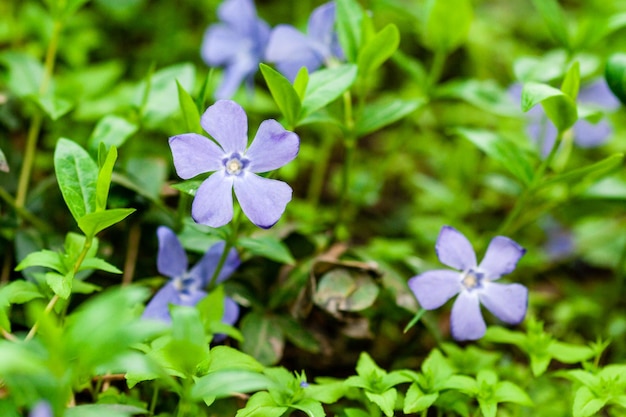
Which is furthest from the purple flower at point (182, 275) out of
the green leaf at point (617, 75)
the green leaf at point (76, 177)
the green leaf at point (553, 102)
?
the green leaf at point (617, 75)


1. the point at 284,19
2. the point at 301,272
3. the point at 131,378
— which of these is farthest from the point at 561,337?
the point at 284,19

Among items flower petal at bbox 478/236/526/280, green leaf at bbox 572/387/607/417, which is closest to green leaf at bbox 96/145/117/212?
flower petal at bbox 478/236/526/280

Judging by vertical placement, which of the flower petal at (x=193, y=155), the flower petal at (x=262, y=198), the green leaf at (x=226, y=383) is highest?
the flower petal at (x=193, y=155)

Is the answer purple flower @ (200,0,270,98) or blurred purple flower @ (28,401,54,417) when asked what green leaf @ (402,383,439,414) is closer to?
blurred purple flower @ (28,401,54,417)

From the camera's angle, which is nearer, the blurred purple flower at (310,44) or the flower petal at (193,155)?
the flower petal at (193,155)

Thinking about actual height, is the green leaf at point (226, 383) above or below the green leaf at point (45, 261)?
below

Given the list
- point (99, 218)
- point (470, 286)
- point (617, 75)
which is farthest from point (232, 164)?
point (617, 75)

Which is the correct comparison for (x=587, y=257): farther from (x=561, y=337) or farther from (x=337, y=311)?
(x=337, y=311)

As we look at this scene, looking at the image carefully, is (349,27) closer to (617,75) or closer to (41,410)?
(617,75)

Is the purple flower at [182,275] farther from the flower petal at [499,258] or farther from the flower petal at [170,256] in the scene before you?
the flower petal at [499,258]
